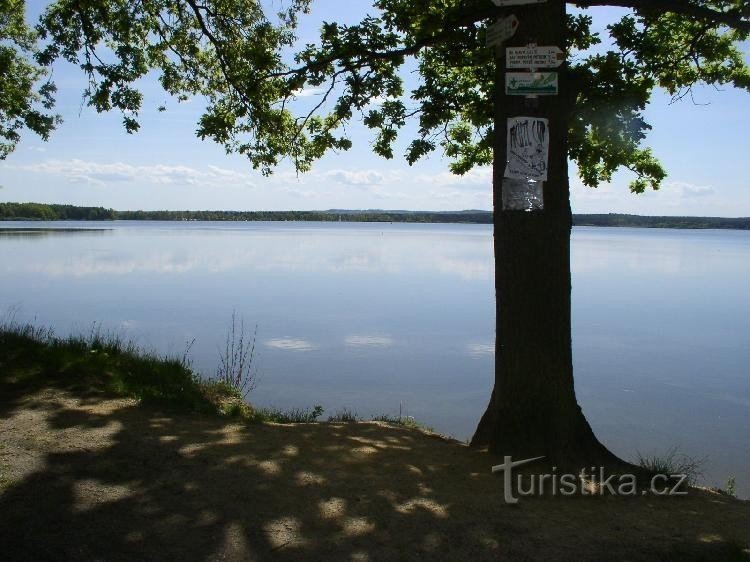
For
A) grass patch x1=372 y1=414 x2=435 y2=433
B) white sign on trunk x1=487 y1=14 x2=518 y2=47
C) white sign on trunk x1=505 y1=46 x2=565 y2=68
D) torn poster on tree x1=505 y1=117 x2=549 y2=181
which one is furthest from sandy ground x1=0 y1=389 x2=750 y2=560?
white sign on trunk x1=487 y1=14 x2=518 y2=47

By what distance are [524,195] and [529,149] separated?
1.25 ft

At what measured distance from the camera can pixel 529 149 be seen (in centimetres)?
518

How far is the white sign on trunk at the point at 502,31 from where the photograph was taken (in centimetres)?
516

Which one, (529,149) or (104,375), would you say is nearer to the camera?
(529,149)

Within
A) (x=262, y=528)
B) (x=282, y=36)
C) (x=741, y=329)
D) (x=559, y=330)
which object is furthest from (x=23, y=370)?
(x=741, y=329)

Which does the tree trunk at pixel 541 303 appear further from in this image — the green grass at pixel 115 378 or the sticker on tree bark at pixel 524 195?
the green grass at pixel 115 378

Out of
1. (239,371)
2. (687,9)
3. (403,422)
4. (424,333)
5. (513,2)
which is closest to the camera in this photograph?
(513,2)

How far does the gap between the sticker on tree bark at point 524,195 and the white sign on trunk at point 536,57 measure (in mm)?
945

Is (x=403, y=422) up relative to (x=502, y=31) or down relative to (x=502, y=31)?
down

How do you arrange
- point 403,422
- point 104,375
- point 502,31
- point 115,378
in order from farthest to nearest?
point 403,422
point 104,375
point 115,378
point 502,31

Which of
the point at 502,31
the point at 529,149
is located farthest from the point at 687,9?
the point at 529,149

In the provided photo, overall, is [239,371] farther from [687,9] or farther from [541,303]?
[687,9]

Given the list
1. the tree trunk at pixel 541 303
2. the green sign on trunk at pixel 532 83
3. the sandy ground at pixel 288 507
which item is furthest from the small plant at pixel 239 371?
the green sign on trunk at pixel 532 83

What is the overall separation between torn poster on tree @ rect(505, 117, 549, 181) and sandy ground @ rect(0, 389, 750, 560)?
7.96 feet
